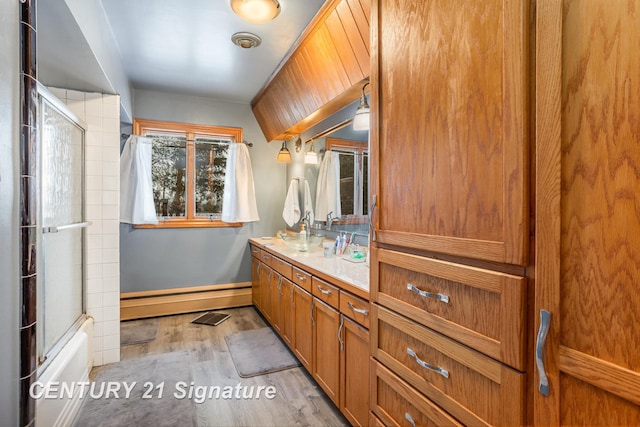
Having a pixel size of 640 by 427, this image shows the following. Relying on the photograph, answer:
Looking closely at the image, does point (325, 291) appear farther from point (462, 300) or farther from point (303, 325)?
point (462, 300)

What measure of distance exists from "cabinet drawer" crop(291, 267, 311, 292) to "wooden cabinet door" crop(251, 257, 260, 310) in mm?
1225

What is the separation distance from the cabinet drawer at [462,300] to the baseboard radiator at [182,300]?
300 centimetres

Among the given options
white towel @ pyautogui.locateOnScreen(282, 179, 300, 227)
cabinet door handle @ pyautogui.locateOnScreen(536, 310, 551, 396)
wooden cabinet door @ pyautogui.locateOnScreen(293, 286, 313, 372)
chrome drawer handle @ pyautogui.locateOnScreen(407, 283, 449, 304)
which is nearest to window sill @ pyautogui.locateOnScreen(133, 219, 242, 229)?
white towel @ pyautogui.locateOnScreen(282, 179, 300, 227)

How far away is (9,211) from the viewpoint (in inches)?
39.6

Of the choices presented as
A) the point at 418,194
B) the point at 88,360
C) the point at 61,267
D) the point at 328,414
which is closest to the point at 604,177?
the point at 418,194

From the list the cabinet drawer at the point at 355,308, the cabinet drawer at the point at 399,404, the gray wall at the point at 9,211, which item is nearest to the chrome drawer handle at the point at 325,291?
the cabinet drawer at the point at 355,308

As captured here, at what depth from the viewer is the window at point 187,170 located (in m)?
3.61

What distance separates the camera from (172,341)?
296cm

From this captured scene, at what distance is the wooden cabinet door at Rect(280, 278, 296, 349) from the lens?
2.49 meters

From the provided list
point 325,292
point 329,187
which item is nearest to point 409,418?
point 325,292

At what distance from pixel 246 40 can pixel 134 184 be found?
1972 mm

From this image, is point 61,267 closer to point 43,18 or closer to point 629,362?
point 43,18

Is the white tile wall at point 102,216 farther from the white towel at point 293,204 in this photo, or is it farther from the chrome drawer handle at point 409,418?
the chrome drawer handle at point 409,418

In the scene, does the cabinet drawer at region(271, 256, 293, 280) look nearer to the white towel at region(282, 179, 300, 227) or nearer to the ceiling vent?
the white towel at region(282, 179, 300, 227)
